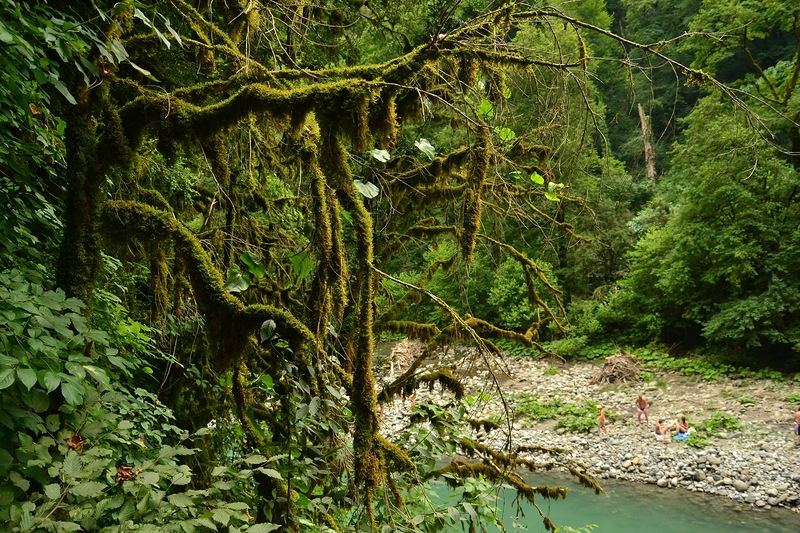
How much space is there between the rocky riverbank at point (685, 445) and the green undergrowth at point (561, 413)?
6.6 inches

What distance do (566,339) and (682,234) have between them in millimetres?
5147

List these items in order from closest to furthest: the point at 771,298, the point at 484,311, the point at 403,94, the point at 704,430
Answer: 1. the point at 403,94
2. the point at 704,430
3. the point at 771,298
4. the point at 484,311

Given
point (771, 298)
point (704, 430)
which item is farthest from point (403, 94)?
point (771, 298)

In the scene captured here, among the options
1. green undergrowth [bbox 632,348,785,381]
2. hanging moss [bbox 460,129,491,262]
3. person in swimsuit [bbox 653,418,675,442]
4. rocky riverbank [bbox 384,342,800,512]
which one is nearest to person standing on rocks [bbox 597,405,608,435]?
rocky riverbank [bbox 384,342,800,512]

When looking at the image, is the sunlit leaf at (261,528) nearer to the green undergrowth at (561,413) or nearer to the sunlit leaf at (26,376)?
the sunlit leaf at (26,376)

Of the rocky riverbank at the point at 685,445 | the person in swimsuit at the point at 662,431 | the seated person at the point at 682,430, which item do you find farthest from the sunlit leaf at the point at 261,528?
the seated person at the point at 682,430

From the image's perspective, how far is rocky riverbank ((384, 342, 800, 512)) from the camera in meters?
8.99

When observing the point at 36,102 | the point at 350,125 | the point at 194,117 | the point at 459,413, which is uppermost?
the point at 36,102

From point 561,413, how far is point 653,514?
4.71 metres

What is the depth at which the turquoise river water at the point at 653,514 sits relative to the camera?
7.76m

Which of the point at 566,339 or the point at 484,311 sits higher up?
the point at 484,311

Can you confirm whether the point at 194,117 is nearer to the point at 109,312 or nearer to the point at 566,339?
the point at 109,312

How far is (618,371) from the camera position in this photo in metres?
14.2

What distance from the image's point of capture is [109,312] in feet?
7.80
